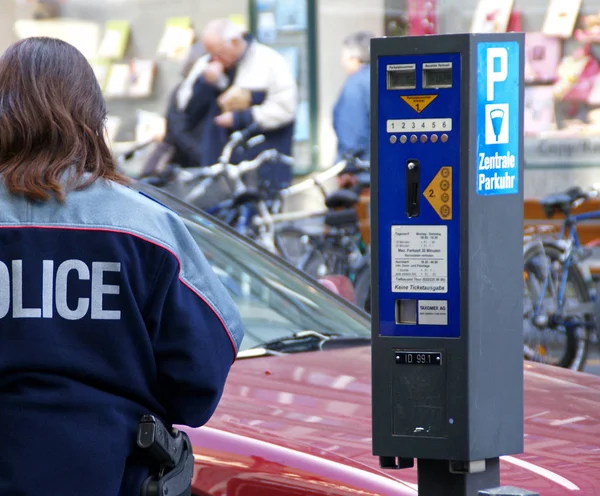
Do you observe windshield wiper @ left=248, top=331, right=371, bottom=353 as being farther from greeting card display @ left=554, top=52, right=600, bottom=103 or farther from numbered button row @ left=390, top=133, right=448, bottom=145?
greeting card display @ left=554, top=52, right=600, bottom=103

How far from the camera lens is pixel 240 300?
4.25 metres

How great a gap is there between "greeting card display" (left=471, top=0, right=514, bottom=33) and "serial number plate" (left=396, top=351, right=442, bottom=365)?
8515 mm

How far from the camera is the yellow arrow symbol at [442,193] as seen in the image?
8.80 feet

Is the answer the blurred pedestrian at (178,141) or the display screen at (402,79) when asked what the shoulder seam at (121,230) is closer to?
the display screen at (402,79)

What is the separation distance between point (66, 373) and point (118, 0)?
34.2 ft

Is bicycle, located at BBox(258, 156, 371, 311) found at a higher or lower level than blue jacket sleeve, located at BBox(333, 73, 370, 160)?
lower

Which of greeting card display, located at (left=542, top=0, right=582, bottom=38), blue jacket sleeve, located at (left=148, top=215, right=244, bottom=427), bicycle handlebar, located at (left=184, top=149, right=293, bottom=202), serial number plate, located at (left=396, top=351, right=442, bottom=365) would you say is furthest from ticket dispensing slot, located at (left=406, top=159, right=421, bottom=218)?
greeting card display, located at (left=542, top=0, right=582, bottom=38)

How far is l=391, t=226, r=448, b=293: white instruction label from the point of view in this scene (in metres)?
2.69

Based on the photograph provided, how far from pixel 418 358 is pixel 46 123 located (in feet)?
3.02

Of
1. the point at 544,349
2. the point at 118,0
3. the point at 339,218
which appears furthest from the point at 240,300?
the point at 118,0

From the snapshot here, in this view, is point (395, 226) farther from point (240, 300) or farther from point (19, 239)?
point (240, 300)

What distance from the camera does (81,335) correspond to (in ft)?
7.98

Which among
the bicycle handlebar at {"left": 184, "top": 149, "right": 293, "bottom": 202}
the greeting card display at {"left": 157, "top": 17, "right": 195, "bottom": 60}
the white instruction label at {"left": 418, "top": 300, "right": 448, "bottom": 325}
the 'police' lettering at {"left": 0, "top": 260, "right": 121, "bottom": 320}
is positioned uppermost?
the greeting card display at {"left": 157, "top": 17, "right": 195, "bottom": 60}

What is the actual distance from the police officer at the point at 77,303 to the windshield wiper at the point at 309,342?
1490 millimetres
